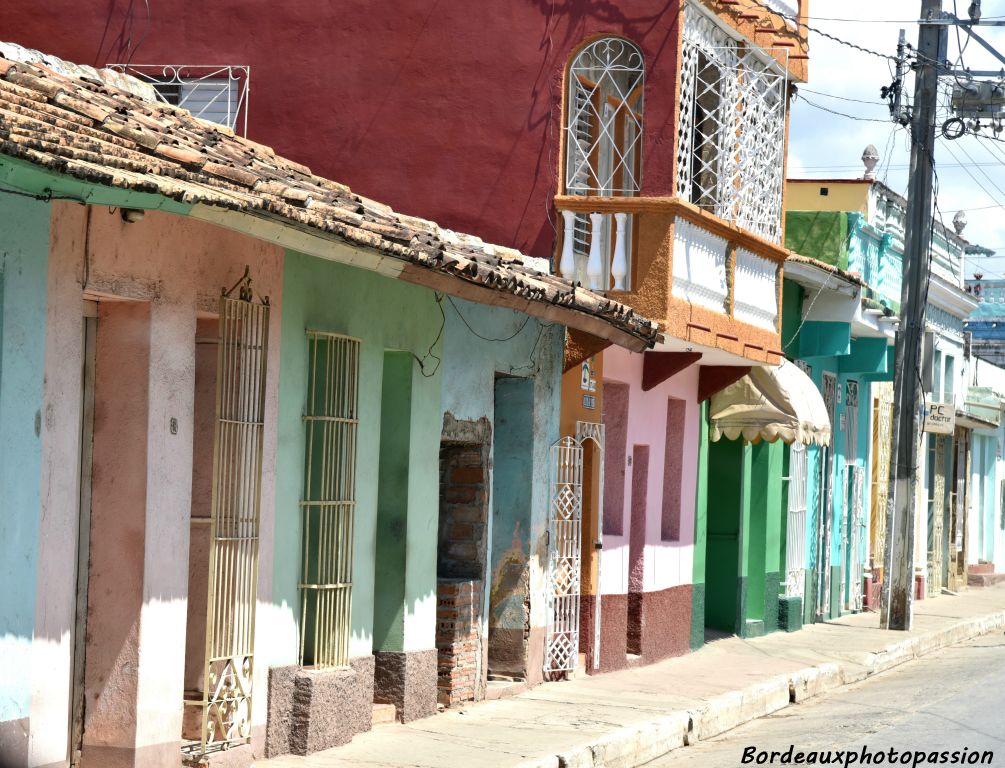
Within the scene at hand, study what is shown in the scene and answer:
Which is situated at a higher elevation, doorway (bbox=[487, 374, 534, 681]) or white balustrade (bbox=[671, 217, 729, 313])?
white balustrade (bbox=[671, 217, 729, 313])

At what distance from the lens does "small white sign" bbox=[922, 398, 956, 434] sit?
27.3 m

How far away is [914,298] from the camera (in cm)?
2019

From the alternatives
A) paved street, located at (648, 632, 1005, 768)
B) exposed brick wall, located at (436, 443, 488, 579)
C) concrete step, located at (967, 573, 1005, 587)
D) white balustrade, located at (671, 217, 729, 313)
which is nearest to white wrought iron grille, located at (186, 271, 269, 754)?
paved street, located at (648, 632, 1005, 768)

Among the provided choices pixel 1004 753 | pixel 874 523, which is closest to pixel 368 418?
pixel 1004 753

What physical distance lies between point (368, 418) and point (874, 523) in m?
16.9

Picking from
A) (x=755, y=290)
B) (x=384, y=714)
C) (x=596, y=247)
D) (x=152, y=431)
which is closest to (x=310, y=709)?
(x=384, y=714)

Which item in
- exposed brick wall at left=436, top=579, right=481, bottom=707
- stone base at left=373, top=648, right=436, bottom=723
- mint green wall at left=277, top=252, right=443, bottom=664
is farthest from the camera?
exposed brick wall at left=436, top=579, right=481, bottom=707

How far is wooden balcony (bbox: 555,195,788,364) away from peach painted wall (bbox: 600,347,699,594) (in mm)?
1067

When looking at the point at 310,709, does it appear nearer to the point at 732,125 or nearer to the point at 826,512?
the point at 732,125

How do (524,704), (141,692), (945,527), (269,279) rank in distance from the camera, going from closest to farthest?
(141,692) < (269,279) < (524,704) < (945,527)

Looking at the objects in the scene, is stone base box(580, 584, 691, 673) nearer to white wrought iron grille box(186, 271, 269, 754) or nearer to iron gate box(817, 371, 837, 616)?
iron gate box(817, 371, 837, 616)

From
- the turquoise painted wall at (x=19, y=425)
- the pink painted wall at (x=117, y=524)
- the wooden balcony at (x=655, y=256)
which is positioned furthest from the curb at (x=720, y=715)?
the turquoise painted wall at (x=19, y=425)

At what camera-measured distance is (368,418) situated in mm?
10812

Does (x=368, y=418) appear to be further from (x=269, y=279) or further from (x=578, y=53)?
(x=578, y=53)
